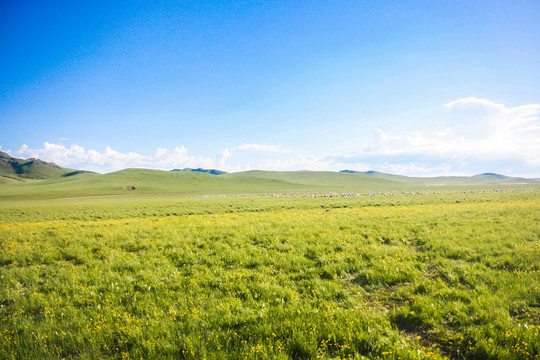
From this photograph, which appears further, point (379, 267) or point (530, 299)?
point (379, 267)

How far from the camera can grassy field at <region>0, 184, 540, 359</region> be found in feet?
14.9

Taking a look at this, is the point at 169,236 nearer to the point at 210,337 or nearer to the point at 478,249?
the point at 210,337

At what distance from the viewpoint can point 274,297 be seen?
21.1ft

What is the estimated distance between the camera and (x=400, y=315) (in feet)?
18.4

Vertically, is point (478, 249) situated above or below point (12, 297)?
above

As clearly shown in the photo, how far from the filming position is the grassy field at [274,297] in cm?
453

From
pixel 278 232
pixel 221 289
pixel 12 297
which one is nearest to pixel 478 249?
pixel 278 232

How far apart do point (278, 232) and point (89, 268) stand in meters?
8.53

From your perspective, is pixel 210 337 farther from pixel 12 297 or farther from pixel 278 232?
pixel 278 232

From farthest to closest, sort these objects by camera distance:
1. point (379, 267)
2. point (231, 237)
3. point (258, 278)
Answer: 1. point (231, 237)
2. point (379, 267)
3. point (258, 278)

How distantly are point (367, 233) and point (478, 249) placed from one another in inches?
177

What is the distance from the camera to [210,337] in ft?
15.5

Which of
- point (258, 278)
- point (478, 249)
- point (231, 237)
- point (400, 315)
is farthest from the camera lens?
point (231, 237)

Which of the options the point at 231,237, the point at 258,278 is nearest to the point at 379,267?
the point at 258,278
